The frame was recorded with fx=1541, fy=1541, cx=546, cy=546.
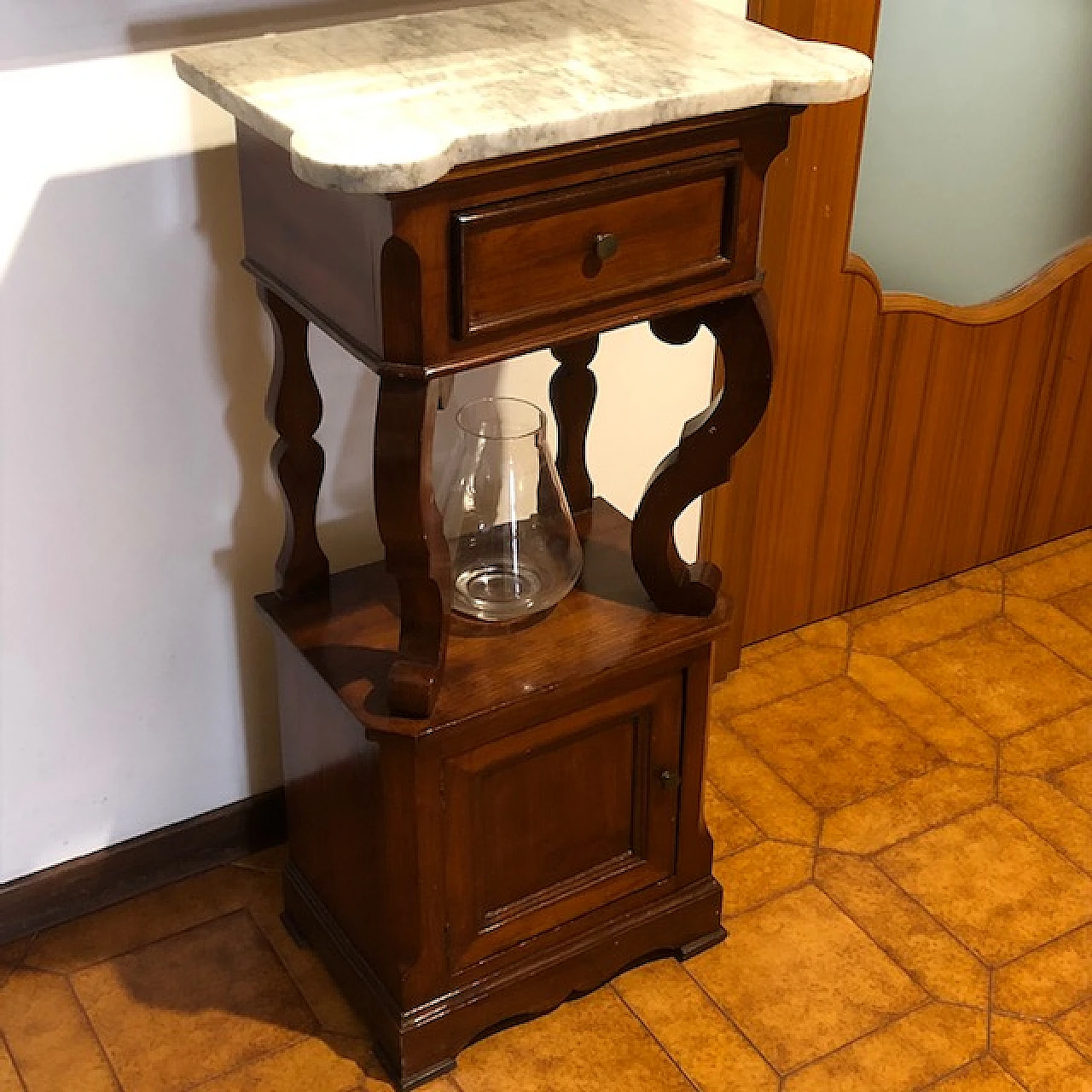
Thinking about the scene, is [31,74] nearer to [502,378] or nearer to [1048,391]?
[502,378]

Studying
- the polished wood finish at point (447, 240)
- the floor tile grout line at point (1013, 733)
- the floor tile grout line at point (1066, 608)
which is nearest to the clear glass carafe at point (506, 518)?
the polished wood finish at point (447, 240)

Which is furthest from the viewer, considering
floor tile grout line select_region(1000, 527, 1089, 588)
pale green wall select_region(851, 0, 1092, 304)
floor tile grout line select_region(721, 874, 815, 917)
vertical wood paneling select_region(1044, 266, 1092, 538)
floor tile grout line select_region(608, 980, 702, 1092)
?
floor tile grout line select_region(1000, 527, 1089, 588)

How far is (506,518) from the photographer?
178 cm

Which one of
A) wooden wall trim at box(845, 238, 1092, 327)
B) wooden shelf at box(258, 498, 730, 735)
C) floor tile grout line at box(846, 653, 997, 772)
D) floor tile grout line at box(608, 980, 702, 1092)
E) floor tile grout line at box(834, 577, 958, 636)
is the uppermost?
wooden wall trim at box(845, 238, 1092, 327)

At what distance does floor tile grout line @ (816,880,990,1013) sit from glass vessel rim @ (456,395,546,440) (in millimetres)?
797

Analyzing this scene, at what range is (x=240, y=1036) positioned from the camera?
1.88m

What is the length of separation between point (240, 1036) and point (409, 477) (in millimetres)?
829

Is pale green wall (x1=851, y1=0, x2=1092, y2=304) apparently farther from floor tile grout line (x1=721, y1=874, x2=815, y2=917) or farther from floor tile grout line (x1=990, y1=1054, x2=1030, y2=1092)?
floor tile grout line (x1=990, y1=1054, x2=1030, y2=1092)

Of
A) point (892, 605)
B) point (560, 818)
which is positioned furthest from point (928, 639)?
point (560, 818)

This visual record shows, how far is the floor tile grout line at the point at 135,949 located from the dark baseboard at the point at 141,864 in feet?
0.15

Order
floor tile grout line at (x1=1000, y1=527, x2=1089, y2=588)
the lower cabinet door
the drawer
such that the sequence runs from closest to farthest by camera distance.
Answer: the drawer < the lower cabinet door < floor tile grout line at (x1=1000, y1=527, x2=1089, y2=588)

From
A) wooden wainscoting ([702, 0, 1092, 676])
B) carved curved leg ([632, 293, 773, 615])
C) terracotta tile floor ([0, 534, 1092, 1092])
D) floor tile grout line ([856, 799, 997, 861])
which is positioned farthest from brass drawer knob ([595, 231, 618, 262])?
floor tile grout line ([856, 799, 997, 861])

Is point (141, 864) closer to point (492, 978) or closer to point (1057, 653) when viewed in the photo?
point (492, 978)

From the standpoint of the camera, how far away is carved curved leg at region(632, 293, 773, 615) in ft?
5.37
